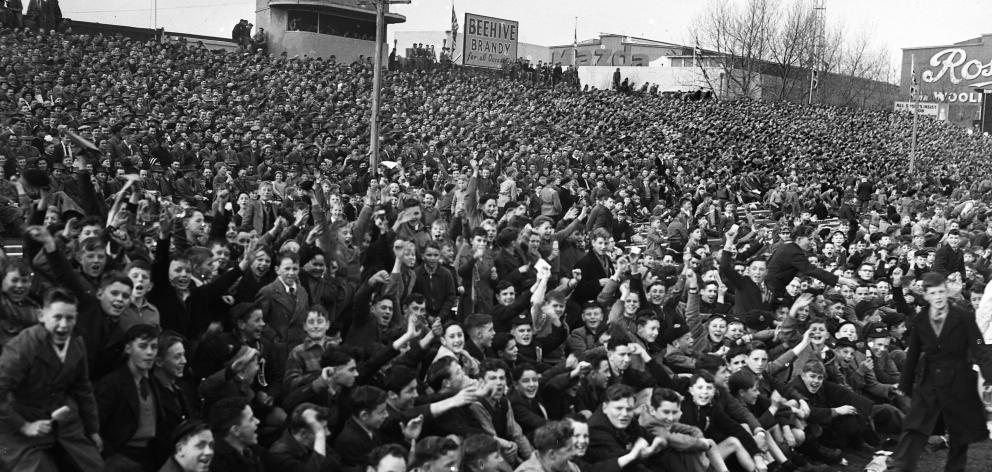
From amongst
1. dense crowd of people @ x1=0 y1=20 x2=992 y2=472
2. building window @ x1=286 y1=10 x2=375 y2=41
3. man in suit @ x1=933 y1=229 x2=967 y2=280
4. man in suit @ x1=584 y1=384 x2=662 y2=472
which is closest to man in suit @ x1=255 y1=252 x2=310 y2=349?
dense crowd of people @ x1=0 y1=20 x2=992 y2=472

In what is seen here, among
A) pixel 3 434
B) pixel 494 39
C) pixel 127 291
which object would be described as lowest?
pixel 3 434

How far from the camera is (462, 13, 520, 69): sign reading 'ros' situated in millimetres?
51875

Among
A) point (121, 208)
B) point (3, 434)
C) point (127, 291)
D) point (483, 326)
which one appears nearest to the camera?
point (3, 434)

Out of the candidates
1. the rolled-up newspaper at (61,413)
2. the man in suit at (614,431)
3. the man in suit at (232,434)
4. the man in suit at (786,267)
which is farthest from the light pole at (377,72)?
the rolled-up newspaper at (61,413)

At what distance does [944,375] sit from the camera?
760 cm

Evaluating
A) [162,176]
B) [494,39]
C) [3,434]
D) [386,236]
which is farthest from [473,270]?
[494,39]

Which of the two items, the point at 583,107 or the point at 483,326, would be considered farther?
the point at 583,107

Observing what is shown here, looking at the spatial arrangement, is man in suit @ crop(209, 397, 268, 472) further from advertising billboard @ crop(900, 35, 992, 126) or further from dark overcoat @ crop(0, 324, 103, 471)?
advertising billboard @ crop(900, 35, 992, 126)

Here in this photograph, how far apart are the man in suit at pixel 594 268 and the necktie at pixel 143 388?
18.0 ft

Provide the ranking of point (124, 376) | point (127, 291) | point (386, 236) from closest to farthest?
point (124, 376) → point (127, 291) → point (386, 236)

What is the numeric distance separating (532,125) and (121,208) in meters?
26.9

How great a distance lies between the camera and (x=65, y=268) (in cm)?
644

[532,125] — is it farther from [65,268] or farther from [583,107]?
[65,268]

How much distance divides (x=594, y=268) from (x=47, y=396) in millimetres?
6666
